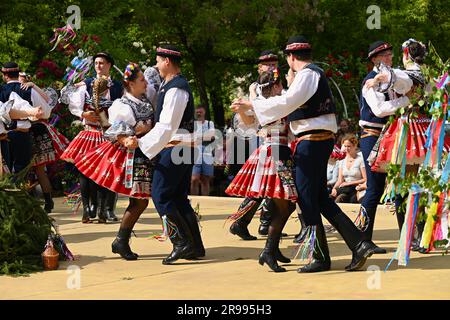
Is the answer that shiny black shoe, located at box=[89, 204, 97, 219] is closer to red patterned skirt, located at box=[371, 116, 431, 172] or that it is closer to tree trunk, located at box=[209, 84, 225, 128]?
red patterned skirt, located at box=[371, 116, 431, 172]

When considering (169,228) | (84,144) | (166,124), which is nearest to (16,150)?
(84,144)

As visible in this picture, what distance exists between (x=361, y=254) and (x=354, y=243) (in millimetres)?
104

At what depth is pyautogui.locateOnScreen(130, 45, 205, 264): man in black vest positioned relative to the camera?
Answer: 7.39 m

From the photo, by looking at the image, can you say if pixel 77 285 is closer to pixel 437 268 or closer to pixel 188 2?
pixel 437 268

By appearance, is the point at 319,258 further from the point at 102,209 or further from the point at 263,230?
the point at 102,209

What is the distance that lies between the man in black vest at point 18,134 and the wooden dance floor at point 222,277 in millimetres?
2229

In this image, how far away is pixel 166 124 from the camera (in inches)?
290

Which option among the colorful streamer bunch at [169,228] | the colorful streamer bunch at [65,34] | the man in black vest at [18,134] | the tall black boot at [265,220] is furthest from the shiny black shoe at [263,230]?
the colorful streamer bunch at [65,34]

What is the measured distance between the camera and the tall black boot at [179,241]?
7590mm

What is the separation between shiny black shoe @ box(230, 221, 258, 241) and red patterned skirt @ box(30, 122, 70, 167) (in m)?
3.74

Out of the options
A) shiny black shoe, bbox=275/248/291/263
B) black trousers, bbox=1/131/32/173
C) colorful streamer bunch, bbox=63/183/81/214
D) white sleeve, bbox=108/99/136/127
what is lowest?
colorful streamer bunch, bbox=63/183/81/214

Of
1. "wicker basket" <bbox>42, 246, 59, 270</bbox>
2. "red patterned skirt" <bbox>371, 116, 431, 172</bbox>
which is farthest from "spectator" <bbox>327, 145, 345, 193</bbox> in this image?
"wicker basket" <bbox>42, 246, 59, 270</bbox>

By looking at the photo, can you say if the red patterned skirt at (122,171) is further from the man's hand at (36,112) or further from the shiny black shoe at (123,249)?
the man's hand at (36,112)

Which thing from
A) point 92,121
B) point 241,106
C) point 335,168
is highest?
point 241,106
